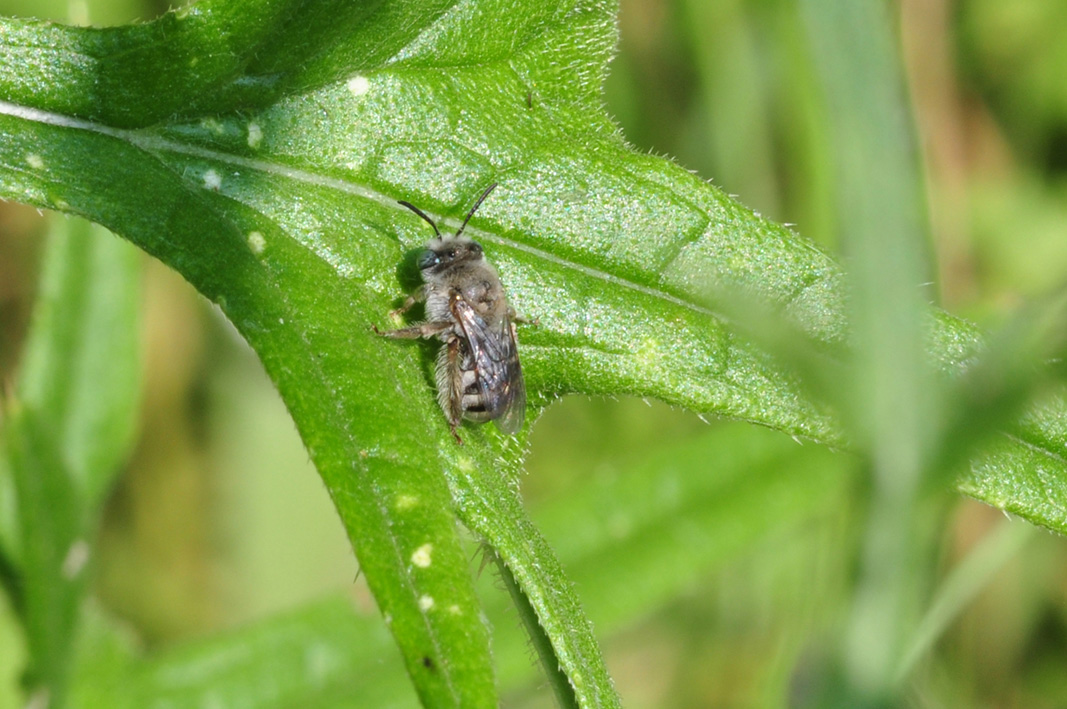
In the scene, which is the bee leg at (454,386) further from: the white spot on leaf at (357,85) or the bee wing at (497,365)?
the white spot on leaf at (357,85)

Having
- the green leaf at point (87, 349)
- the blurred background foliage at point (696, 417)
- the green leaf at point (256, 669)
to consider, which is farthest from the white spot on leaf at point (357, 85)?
the blurred background foliage at point (696, 417)

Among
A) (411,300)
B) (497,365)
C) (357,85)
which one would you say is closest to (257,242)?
(357,85)

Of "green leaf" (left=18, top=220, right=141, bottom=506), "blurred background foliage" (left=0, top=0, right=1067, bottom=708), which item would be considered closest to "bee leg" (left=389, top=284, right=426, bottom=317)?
"green leaf" (left=18, top=220, right=141, bottom=506)

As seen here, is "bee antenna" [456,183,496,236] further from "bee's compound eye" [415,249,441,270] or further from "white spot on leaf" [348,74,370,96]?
"white spot on leaf" [348,74,370,96]

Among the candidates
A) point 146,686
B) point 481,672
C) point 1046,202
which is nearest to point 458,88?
point 481,672

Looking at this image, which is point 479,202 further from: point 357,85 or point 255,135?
point 255,135

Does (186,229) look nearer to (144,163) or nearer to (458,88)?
(144,163)
